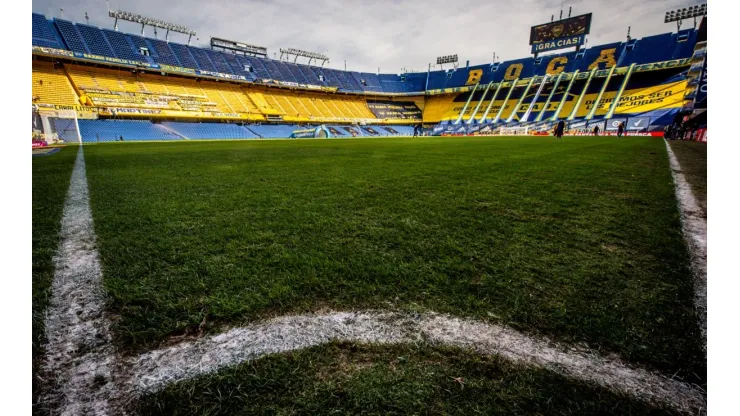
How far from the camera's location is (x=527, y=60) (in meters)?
43.6

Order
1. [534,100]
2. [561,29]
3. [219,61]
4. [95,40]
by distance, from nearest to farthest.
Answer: [95,40] < [534,100] < [219,61] < [561,29]

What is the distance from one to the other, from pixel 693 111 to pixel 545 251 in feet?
75.9

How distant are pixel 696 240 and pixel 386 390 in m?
2.66

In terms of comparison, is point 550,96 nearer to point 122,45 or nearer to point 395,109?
point 395,109

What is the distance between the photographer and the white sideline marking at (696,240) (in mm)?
1460

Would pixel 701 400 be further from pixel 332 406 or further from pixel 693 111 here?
pixel 693 111

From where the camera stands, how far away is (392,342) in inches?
48.7

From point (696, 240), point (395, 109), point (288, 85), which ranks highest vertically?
point (288, 85)

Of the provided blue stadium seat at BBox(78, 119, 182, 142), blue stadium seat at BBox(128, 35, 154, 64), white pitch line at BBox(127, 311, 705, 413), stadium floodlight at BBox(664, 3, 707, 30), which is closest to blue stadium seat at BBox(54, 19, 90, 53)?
blue stadium seat at BBox(128, 35, 154, 64)

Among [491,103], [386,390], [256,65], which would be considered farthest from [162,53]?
[386,390]

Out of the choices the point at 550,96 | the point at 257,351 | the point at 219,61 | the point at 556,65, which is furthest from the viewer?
the point at 556,65

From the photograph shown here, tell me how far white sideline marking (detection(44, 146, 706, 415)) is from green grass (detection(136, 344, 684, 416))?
6cm

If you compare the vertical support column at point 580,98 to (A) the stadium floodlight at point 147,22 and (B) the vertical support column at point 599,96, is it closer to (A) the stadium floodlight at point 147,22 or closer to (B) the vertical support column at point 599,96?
(B) the vertical support column at point 599,96

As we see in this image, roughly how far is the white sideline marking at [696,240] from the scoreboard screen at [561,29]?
46082 millimetres
